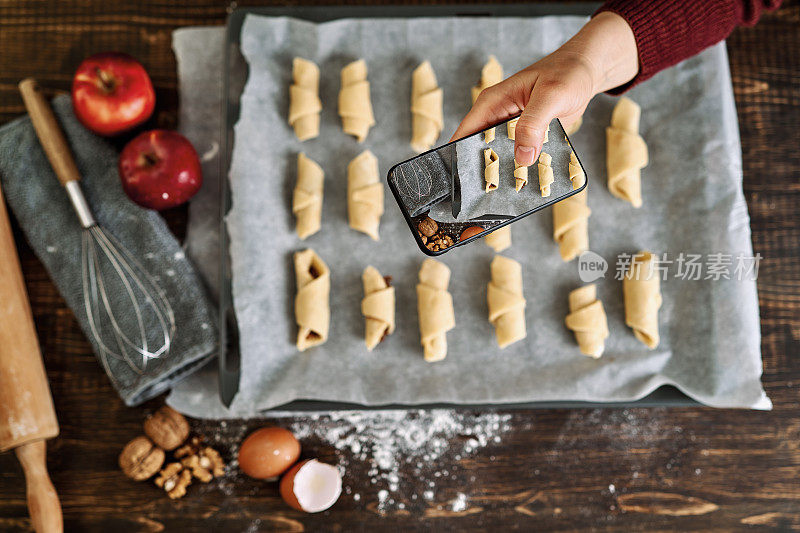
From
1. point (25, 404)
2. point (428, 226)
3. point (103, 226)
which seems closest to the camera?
point (428, 226)

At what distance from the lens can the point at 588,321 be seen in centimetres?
114

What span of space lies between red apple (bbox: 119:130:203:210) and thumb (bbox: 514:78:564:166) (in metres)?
0.70

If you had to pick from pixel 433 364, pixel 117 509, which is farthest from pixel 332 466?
pixel 117 509

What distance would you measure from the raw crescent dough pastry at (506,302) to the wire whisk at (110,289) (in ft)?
2.27

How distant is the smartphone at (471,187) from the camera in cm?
79

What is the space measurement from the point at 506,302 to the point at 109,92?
37.1 inches

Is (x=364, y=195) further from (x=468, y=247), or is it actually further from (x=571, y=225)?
(x=571, y=225)

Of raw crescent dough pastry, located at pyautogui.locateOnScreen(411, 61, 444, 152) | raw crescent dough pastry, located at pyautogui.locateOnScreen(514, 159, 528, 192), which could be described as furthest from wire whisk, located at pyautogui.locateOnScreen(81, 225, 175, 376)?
raw crescent dough pastry, located at pyautogui.locateOnScreen(514, 159, 528, 192)

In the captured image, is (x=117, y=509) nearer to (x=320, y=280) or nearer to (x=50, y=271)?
(x=50, y=271)

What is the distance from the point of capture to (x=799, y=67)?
1.27m

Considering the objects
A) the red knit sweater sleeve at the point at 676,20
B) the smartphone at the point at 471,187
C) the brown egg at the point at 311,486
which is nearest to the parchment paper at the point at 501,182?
the smartphone at the point at 471,187

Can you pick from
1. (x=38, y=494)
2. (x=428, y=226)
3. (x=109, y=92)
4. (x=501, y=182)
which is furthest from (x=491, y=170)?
(x=38, y=494)

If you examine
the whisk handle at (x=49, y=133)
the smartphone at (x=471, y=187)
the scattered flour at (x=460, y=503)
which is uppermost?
the whisk handle at (x=49, y=133)

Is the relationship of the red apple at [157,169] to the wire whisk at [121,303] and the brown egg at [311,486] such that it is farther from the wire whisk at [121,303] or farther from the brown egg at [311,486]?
the brown egg at [311,486]
